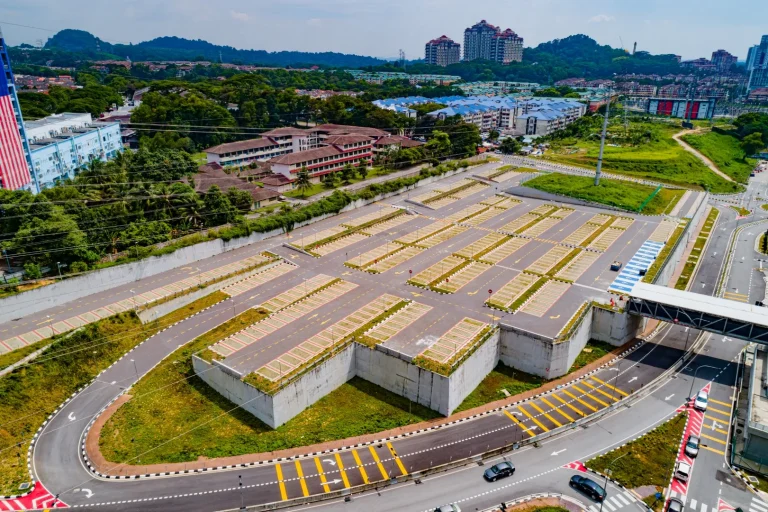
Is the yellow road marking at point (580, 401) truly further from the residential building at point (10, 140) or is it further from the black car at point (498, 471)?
the residential building at point (10, 140)

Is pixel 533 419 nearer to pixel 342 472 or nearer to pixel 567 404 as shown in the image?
pixel 567 404

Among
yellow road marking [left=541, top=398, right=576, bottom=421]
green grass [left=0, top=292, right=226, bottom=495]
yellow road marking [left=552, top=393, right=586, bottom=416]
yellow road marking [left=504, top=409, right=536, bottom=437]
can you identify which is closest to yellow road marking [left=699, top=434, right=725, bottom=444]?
yellow road marking [left=552, top=393, right=586, bottom=416]

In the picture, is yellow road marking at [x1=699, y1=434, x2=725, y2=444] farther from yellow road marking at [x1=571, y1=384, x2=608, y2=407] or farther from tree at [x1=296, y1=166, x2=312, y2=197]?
tree at [x1=296, y1=166, x2=312, y2=197]

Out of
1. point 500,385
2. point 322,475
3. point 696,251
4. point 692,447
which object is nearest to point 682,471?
point 692,447

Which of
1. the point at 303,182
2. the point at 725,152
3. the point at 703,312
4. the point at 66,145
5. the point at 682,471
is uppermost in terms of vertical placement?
the point at 66,145

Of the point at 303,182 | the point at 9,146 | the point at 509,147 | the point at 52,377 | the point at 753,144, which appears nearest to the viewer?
the point at 52,377

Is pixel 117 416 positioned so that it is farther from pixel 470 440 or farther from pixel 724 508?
pixel 724 508

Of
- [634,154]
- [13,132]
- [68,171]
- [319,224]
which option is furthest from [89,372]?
[634,154]
